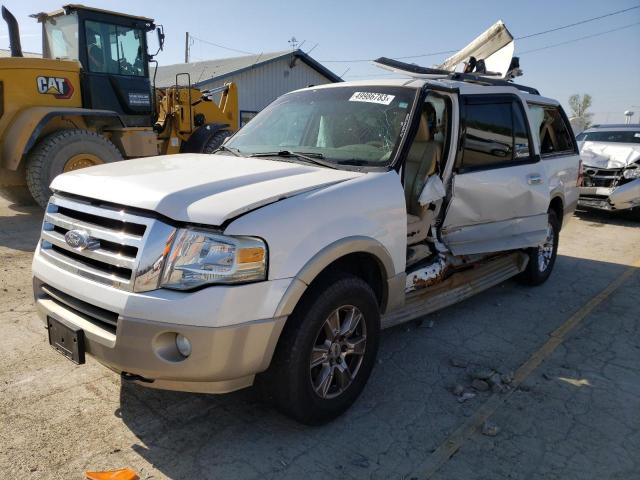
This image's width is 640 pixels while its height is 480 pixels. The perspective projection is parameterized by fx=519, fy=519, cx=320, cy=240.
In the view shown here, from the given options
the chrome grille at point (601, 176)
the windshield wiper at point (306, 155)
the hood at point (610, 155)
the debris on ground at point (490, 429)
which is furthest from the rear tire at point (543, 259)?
the chrome grille at point (601, 176)

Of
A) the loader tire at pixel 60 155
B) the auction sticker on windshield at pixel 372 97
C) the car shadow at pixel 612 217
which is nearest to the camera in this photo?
the auction sticker on windshield at pixel 372 97

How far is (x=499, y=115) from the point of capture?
4.71 meters

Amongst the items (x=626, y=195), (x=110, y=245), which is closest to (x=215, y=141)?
(x=626, y=195)

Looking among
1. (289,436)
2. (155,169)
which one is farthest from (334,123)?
(289,436)

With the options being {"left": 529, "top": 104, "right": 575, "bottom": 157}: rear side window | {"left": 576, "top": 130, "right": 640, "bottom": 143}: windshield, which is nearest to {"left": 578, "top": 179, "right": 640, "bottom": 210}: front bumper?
{"left": 576, "top": 130, "right": 640, "bottom": 143}: windshield

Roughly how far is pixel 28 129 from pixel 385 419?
6959mm

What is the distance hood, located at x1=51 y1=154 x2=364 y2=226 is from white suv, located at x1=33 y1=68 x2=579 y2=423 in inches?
0.4

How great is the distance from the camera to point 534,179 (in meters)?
4.95

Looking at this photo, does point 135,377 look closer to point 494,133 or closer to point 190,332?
point 190,332

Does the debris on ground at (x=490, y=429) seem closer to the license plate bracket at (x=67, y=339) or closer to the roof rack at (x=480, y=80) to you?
the license plate bracket at (x=67, y=339)

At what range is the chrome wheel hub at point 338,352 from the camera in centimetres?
287

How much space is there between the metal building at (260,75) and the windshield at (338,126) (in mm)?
17481

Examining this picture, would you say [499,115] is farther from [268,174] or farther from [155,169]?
[155,169]

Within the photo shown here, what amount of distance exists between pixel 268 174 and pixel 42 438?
187cm
